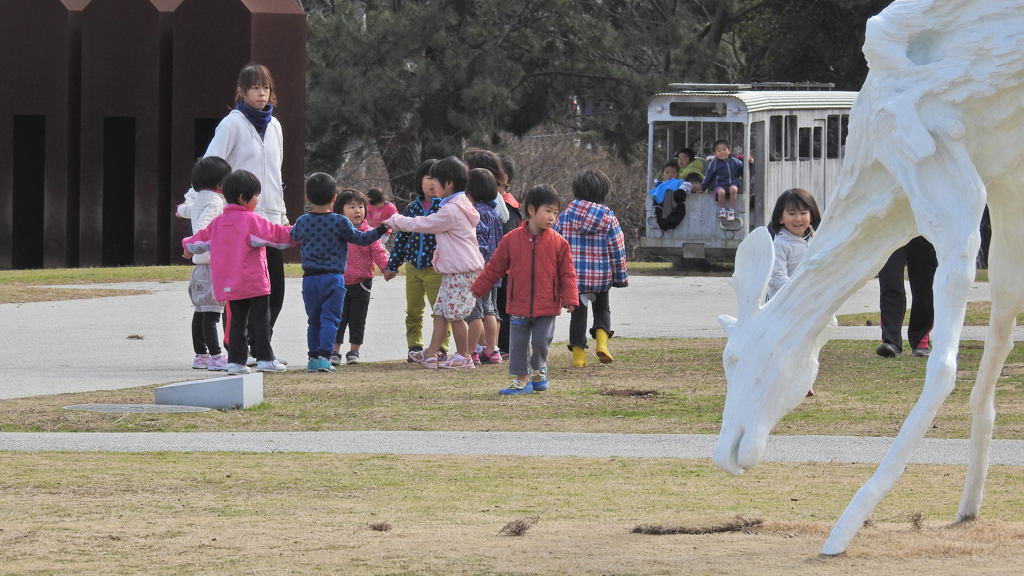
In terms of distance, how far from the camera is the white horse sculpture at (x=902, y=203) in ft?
15.1

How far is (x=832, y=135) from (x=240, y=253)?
56.1 feet

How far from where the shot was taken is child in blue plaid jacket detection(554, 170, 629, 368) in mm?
11070

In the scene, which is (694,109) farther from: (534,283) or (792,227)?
(534,283)

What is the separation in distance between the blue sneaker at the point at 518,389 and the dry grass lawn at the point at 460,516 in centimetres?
238

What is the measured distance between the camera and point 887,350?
11648 millimetres

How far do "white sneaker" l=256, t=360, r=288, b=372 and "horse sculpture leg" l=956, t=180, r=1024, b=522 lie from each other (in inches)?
252

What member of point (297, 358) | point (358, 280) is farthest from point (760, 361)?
point (297, 358)

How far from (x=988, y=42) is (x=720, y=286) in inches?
619

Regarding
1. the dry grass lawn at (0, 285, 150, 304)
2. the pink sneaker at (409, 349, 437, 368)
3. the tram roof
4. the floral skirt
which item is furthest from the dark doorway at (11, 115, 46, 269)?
the floral skirt

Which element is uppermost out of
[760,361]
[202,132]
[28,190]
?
[202,132]

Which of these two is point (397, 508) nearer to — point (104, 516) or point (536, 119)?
point (104, 516)

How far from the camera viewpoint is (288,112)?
2312cm

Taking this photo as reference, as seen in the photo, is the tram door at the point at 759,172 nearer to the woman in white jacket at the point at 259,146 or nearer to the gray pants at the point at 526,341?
the woman in white jacket at the point at 259,146

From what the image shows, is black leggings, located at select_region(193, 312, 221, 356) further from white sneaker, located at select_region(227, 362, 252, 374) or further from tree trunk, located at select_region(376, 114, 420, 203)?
tree trunk, located at select_region(376, 114, 420, 203)
